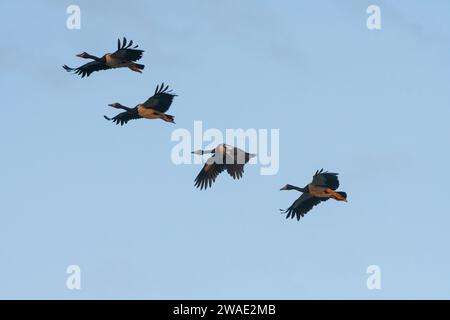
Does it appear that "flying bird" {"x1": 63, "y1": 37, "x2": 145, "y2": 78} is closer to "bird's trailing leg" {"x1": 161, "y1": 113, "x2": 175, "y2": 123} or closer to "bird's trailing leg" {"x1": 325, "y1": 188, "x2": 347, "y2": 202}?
"bird's trailing leg" {"x1": 161, "y1": 113, "x2": 175, "y2": 123}

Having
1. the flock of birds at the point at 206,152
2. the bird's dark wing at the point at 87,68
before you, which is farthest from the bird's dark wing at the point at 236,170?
the bird's dark wing at the point at 87,68

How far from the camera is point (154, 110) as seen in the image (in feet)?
198

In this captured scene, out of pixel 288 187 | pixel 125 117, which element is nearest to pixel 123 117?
pixel 125 117

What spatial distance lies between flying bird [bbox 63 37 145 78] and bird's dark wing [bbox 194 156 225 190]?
5.42m

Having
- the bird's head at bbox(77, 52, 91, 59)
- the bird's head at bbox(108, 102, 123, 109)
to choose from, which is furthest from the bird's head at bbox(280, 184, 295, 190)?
the bird's head at bbox(77, 52, 91, 59)

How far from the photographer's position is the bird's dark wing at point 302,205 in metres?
62.8

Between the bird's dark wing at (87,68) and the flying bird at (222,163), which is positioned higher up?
the bird's dark wing at (87,68)

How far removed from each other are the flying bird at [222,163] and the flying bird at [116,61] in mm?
5013

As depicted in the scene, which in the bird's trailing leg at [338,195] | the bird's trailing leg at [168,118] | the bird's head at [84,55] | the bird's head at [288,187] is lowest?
the bird's trailing leg at [338,195]

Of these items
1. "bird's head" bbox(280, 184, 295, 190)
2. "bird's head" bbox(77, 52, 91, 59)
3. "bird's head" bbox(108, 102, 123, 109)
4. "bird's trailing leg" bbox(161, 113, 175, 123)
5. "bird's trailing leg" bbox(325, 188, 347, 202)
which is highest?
"bird's head" bbox(77, 52, 91, 59)

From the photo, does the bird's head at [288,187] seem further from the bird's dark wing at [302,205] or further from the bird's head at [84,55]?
the bird's head at [84,55]

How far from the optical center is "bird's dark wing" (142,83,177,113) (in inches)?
2355

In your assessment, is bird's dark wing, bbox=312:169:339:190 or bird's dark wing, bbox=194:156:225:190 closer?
bird's dark wing, bbox=312:169:339:190
